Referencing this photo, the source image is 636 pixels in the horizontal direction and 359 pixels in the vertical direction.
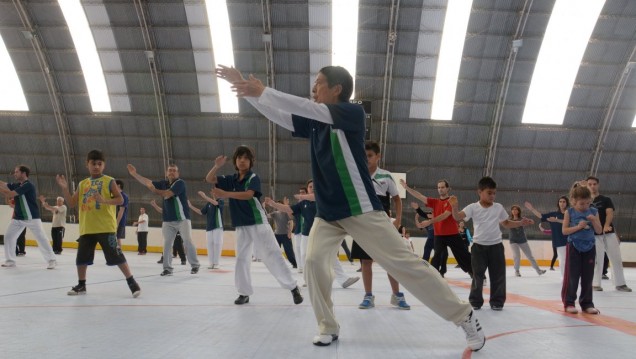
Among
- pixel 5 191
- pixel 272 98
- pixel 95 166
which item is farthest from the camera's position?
pixel 5 191

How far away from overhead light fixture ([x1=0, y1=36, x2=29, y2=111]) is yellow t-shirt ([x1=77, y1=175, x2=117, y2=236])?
2147 centimetres

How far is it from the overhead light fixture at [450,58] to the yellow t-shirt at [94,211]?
1825 cm

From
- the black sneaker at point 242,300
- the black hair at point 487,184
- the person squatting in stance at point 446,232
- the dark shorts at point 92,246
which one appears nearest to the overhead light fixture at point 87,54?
the dark shorts at point 92,246

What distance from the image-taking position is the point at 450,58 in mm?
23141

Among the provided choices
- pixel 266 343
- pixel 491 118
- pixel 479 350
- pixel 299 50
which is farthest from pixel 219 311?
pixel 491 118

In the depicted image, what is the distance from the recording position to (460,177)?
26219 millimetres

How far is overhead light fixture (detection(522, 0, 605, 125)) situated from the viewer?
21766mm

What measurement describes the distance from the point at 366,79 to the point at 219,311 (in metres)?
19.6

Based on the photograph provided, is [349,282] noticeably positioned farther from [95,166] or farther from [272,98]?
[272,98]

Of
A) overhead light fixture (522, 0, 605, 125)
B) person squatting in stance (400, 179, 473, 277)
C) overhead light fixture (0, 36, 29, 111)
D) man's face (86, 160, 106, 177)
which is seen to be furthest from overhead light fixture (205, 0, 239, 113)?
man's face (86, 160, 106, 177)

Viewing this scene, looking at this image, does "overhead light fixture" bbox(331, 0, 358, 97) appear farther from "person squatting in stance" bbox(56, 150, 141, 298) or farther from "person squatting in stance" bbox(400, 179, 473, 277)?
"person squatting in stance" bbox(56, 150, 141, 298)

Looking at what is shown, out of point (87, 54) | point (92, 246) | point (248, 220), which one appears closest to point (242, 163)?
point (248, 220)

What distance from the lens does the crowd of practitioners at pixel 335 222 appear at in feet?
11.9

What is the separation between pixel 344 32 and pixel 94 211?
1771 cm
